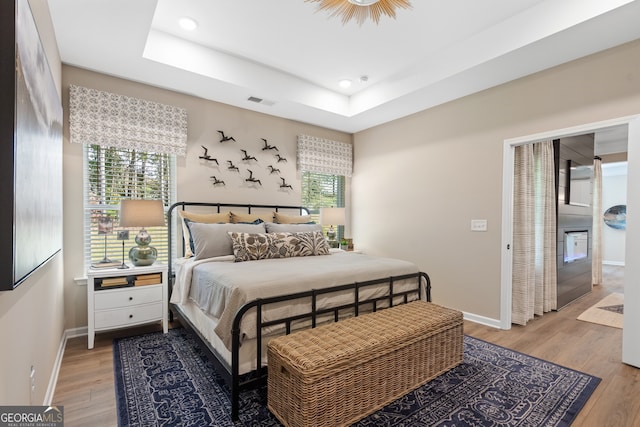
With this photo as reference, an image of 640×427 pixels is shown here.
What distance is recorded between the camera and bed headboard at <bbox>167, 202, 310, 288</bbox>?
3379 mm

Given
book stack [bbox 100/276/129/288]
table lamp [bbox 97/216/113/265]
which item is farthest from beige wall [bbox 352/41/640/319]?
table lamp [bbox 97/216/113/265]

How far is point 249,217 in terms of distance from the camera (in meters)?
3.83

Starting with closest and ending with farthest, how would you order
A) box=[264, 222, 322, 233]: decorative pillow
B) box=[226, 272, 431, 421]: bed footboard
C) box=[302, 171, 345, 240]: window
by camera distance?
box=[226, 272, 431, 421]: bed footboard
box=[264, 222, 322, 233]: decorative pillow
box=[302, 171, 345, 240]: window

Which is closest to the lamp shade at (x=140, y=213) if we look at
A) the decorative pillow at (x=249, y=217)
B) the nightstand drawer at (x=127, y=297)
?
the nightstand drawer at (x=127, y=297)

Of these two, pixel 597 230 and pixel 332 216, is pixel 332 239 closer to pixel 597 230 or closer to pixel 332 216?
pixel 332 216

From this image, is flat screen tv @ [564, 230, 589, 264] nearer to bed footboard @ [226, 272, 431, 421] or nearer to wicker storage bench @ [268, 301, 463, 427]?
bed footboard @ [226, 272, 431, 421]

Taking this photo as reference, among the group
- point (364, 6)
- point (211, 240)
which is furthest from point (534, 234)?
point (211, 240)

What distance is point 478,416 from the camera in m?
1.87

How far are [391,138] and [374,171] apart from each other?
1.89 feet

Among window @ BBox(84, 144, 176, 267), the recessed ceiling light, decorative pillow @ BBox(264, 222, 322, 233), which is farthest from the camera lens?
decorative pillow @ BBox(264, 222, 322, 233)

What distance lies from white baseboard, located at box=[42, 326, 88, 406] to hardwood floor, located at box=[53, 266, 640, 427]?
0.04 meters

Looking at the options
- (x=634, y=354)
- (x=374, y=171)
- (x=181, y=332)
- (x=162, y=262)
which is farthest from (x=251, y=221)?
(x=634, y=354)

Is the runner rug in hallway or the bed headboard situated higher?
the bed headboard

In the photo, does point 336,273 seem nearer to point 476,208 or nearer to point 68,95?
point 476,208
